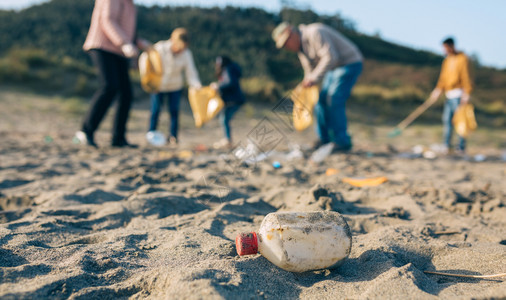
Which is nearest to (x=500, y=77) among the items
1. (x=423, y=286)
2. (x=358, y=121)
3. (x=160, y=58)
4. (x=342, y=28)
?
(x=342, y=28)

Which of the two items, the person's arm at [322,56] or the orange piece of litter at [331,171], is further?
the person's arm at [322,56]

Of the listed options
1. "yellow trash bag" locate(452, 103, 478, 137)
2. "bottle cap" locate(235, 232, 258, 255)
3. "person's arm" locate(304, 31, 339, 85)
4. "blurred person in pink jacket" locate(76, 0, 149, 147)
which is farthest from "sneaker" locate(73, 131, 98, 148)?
"yellow trash bag" locate(452, 103, 478, 137)

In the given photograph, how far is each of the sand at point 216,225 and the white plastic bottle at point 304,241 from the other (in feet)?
0.20

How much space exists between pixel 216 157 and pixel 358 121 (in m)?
7.42

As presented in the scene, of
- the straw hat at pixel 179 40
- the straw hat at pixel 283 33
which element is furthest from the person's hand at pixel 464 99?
the straw hat at pixel 179 40

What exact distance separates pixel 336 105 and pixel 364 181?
1646 millimetres

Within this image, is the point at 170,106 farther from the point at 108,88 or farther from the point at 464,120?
the point at 464,120

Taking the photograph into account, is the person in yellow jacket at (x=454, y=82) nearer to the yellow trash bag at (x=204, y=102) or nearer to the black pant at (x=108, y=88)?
the yellow trash bag at (x=204, y=102)

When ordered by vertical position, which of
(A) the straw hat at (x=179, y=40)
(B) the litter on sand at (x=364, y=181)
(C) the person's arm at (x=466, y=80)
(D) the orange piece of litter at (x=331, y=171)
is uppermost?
(A) the straw hat at (x=179, y=40)

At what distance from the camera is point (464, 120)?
520 centimetres

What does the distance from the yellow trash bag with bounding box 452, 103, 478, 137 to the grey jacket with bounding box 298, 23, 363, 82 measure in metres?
1.98

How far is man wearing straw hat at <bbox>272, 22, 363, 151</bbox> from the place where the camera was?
4.10 metres

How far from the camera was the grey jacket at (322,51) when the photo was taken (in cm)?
409

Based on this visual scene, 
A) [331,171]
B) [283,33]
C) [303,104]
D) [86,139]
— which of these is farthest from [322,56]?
[86,139]
